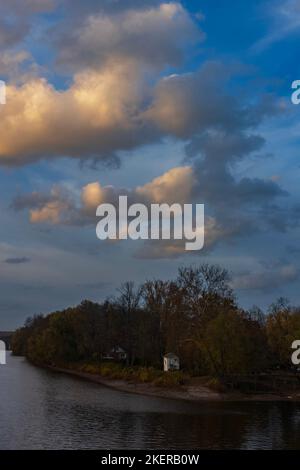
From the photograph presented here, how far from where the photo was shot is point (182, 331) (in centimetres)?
10431

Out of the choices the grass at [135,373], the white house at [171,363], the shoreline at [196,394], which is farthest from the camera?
the white house at [171,363]

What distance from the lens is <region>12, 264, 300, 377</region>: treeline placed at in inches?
3639

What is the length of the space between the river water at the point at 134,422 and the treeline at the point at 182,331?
621 inches

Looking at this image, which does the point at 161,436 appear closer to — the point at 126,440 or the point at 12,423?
the point at 126,440

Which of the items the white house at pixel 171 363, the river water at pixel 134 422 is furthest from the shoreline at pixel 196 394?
the white house at pixel 171 363

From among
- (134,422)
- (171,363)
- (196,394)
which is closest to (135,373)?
(171,363)

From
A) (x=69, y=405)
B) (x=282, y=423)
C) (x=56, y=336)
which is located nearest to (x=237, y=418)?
(x=282, y=423)

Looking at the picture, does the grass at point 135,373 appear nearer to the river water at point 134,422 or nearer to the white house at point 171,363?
the white house at point 171,363

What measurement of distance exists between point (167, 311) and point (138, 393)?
29.3m

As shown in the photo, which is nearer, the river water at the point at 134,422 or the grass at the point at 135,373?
the river water at the point at 134,422

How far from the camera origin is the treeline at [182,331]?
92438 mm

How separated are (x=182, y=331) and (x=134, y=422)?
161 feet

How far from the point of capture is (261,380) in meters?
94.6

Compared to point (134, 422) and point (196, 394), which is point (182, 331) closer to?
point (196, 394)
